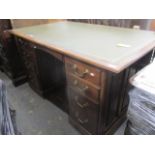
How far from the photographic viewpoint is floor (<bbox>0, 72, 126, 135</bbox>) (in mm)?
1508

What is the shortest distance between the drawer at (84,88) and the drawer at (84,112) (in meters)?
0.06

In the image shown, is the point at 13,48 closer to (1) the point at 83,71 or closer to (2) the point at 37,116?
(2) the point at 37,116

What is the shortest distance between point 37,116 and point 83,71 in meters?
0.98

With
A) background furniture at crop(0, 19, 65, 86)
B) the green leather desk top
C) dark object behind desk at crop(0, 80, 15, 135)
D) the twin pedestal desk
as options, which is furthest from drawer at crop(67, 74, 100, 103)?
background furniture at crop(0, 19, 65, 86)

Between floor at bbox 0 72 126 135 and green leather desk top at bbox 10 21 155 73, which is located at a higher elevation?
green leather desk top at bbox 10 21 155 73

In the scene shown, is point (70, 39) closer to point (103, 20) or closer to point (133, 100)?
point (133, 100)

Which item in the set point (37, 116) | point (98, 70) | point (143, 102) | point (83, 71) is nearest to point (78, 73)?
point (83, 71)

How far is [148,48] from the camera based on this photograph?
3.42ft

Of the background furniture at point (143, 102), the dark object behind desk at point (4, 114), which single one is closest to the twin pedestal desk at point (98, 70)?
the background furniture at point (143, 102)

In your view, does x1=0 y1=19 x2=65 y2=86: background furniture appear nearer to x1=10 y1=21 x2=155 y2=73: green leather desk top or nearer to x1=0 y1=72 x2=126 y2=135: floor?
x1=0 y1=72 x2=126 y2=135: floor

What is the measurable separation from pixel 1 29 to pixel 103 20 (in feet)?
4.42

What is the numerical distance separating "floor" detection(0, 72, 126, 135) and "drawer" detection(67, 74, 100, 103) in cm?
56

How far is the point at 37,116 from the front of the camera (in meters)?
1.70
